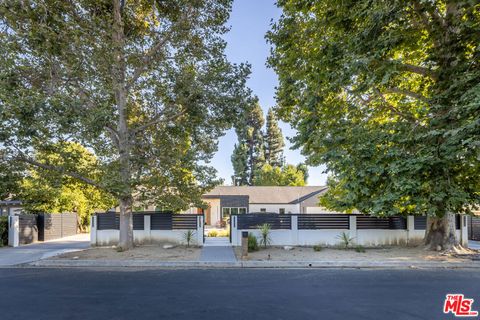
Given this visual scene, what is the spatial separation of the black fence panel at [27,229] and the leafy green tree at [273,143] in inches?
1572

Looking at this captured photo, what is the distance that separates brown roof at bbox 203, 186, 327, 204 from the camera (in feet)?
101

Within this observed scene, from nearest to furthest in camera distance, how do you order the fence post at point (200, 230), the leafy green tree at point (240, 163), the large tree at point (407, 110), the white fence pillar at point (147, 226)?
the large tree at point (407, 110) → the fence post at point (200, 230) → the white fence pillar at point (147, 226) → the leafy green tree at point (240, 163)

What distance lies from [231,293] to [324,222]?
8136 millimetres

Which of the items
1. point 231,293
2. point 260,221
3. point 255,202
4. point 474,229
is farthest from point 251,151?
point 231,293

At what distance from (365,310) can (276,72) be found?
10.2 m

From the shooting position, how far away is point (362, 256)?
11266mm

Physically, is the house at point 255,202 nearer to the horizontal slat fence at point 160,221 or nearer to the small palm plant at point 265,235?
the horizontal slat fence at point 160,221

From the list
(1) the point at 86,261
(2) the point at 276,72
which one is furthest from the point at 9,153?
(2) the point at 276,72

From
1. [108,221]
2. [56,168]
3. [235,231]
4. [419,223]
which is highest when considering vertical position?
[56,168]

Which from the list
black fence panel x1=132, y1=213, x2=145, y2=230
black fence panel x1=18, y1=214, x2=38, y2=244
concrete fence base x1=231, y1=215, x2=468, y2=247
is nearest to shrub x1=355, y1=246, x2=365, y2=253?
concrete fence base x1=231, y1=215, x2=468, y2=247

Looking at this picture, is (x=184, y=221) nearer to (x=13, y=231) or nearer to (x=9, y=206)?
(x=13, y=231)

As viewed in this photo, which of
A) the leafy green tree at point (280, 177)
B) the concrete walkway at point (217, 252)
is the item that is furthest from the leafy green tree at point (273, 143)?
the concrete walkway at point (217, 252)

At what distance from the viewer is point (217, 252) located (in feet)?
39.5

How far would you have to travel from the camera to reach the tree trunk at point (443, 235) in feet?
39.3
